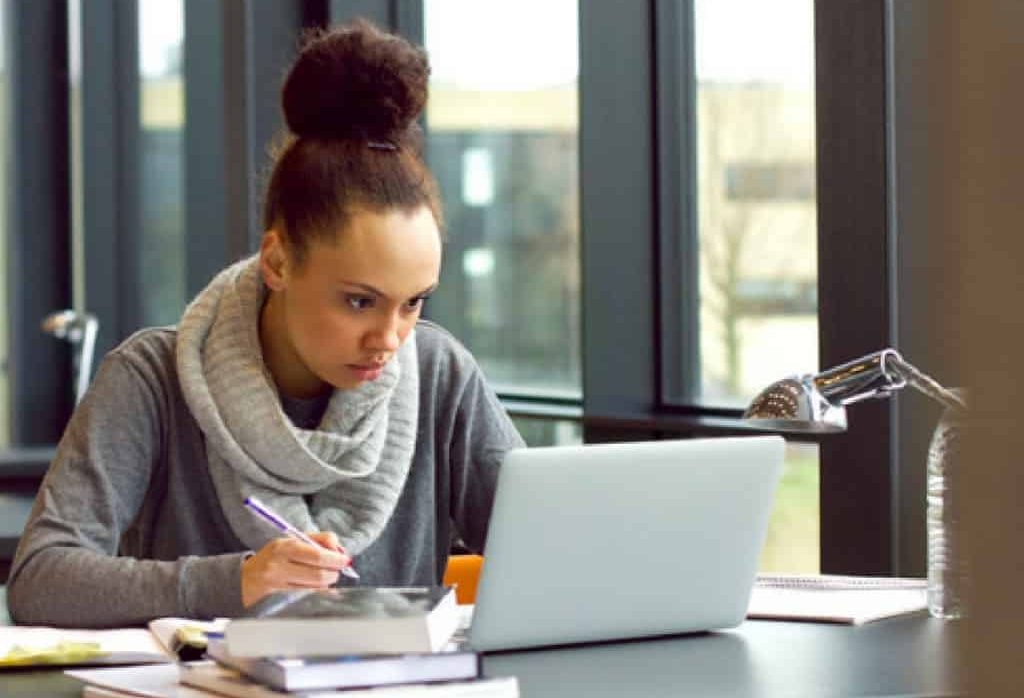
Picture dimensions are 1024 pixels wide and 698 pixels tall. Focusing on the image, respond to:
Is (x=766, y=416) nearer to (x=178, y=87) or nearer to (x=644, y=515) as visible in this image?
(x=644, y=515)

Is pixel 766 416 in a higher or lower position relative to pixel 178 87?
lower

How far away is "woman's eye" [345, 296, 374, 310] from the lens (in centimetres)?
195

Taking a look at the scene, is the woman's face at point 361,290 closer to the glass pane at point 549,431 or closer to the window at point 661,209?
the window at point 661,209

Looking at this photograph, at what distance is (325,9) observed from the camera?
4.47 m

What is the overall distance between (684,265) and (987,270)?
11.2 feet

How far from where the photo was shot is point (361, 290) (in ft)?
6.39

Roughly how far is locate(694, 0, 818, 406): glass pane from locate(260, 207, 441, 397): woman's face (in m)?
1.21

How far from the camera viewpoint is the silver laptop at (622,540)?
1.53 meters

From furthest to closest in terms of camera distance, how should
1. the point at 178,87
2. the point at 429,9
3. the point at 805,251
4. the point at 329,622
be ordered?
the point at 178,87
the point at 429,9
the point at 805,251
the point at 329,622

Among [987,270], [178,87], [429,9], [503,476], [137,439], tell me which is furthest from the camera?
[178,87]

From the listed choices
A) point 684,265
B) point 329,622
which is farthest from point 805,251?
point 329,622

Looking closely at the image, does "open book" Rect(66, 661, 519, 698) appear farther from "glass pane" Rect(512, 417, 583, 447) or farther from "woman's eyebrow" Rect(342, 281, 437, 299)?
"glass pane" Rect(512, 417, 583, 447)

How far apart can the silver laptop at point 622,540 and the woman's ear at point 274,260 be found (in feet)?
2.04

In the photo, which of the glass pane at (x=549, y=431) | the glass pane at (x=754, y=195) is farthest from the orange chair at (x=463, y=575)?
the glass pane at (x=549, y=431)
